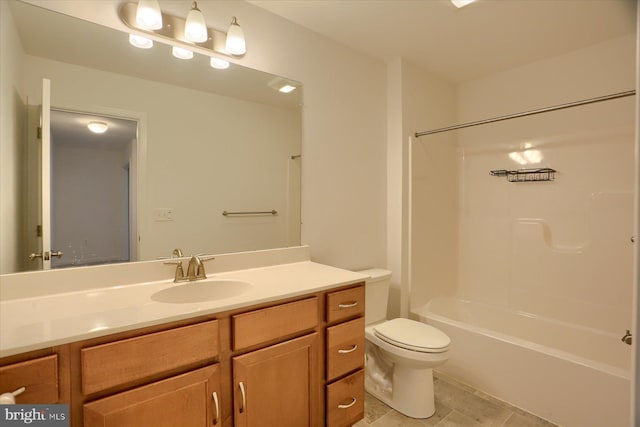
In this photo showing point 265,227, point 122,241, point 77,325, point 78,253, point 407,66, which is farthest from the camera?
point 407,66

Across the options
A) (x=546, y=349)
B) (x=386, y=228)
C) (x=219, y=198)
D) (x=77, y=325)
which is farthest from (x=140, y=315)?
(x=546, y=349)

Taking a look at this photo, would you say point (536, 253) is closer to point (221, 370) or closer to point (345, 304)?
point (345, 304)

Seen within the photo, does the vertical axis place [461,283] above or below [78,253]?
below

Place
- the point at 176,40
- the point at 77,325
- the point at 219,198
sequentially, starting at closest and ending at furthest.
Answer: the point at 77,325
the point at 176,40
the point at 219,198

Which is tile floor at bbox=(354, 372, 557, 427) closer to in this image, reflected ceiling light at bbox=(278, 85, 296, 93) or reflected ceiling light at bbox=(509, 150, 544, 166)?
reflected ceiling light at bbox=(509, 150, 544, 166)

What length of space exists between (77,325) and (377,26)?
2.14m

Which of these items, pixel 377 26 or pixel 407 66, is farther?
pixel 407 66

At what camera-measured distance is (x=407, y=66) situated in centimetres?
247

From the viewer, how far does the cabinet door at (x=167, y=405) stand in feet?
2.89

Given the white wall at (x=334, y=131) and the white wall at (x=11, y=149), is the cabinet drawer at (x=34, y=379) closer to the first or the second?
the white wall at (x=11, y=149)

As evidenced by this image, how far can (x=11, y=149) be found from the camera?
119 cm

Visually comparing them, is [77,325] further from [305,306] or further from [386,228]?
[386,228]

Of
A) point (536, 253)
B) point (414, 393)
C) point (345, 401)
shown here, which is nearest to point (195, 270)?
point (345, 401)

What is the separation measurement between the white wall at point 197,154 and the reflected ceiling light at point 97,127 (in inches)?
2.4
